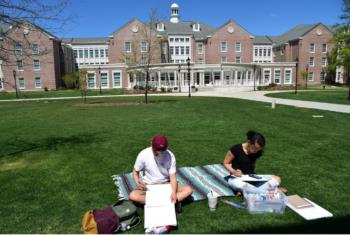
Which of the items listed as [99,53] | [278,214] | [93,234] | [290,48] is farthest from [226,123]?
[290,48]

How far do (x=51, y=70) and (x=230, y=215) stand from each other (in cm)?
5183

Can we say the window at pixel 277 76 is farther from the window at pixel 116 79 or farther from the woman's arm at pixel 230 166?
the woman's arm at pixel 230 166

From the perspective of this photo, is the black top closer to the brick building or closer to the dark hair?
the dark hair

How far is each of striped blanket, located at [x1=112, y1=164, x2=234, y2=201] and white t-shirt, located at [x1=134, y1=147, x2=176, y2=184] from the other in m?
0.78

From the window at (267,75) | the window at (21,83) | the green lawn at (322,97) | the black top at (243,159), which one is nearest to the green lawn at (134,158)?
the black top at (243,159)

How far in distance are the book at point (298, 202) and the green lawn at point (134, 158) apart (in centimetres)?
21

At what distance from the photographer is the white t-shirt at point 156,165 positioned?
184 inches

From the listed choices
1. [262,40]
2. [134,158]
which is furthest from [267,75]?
[134,158]

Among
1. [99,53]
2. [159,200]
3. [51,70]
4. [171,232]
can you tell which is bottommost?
[171,232]

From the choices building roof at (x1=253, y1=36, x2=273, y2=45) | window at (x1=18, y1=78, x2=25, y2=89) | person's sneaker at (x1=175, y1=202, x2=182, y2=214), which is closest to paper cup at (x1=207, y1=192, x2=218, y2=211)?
person's sneaker at (x1=175, y1=202, x2=182, y2=214)

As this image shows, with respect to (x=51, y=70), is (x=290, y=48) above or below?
above

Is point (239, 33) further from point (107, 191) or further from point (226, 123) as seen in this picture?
point (107, 191)

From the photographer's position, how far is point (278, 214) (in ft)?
14.6

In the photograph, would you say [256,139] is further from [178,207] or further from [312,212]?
[178,207]
